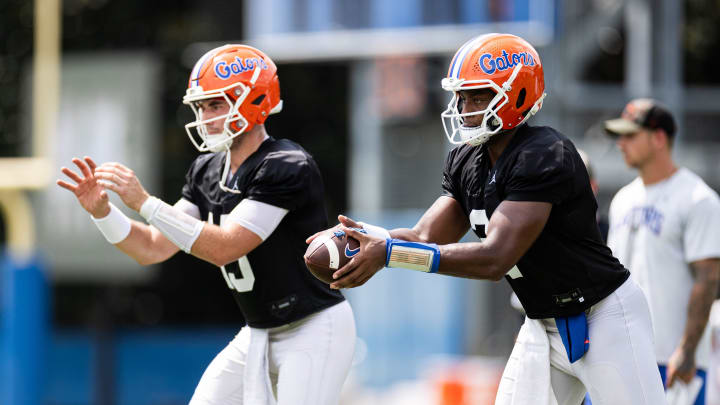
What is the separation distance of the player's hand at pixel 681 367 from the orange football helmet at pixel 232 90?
2.22 meters

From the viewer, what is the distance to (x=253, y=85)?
181 inches

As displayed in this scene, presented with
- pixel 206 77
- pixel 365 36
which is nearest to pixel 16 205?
pixel 365 36

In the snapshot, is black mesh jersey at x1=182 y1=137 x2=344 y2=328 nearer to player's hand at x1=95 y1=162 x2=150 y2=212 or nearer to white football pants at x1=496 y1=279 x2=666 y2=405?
player's hand at x1=95 y1=162 x2=150 y2=212

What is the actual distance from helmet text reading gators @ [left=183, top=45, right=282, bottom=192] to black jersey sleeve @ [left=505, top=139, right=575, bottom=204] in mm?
1235

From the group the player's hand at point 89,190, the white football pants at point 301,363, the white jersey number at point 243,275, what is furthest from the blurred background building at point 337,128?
the player's hand at point 89,190

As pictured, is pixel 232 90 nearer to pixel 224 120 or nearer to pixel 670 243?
pixel 224 120

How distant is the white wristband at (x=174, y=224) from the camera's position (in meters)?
4.27

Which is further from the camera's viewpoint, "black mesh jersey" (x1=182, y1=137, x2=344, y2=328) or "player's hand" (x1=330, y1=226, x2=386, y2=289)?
"black mesh jersey" (x1=182, y1=137, x2=344, y2=328)

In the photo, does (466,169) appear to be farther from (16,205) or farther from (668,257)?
(16,205)

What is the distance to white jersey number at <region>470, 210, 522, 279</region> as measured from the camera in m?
3.99

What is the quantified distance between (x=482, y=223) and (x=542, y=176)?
1.10 feet

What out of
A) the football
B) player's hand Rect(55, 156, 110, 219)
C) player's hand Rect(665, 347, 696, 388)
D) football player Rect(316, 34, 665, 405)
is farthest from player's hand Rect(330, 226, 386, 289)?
player's hand Rect(665, 347, 696, 388)

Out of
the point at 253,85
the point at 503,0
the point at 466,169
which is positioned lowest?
the point at 466,169

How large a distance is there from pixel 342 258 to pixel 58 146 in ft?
31.7
